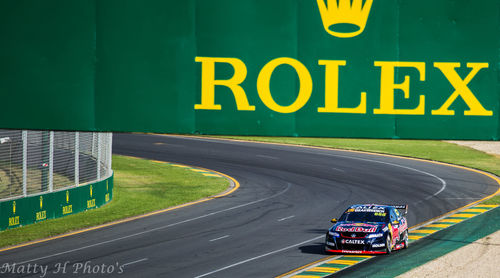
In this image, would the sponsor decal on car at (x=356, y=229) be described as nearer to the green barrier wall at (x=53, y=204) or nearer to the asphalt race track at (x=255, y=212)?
the asphalt race track at (x=255, y=212)

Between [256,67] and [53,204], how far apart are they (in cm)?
2653

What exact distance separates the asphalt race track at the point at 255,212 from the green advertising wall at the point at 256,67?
14.7 metres

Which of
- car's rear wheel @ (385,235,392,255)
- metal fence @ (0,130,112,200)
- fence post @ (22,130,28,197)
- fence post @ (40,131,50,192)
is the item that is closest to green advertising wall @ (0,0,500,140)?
car's rear wheel @ (385,235,392,255)

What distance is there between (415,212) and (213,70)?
Answer: 99.0 feet

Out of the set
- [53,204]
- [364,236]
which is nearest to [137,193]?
[53,204]

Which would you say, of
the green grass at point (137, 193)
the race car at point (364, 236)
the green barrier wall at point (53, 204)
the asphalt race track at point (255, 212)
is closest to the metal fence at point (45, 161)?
the green barrier wall at point (53, 204)

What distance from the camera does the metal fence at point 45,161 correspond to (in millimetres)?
30562

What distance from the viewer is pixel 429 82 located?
905cm

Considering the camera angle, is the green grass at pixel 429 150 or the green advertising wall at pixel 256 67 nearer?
the green advertising wall at pixel 256 67

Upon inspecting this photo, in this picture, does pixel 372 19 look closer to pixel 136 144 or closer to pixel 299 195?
pixel 299 195

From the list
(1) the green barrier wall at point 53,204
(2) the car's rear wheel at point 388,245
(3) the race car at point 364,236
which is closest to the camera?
(3) the race car at point 364,236

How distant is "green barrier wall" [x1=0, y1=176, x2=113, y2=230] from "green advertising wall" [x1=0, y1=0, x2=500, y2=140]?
22.3 metres

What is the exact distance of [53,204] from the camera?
111ft

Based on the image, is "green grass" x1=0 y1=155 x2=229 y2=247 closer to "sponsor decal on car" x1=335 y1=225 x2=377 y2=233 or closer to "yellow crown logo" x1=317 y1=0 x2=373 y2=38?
"sponsor decal on car" x1=335 y1=225 x2=377 y2=233
